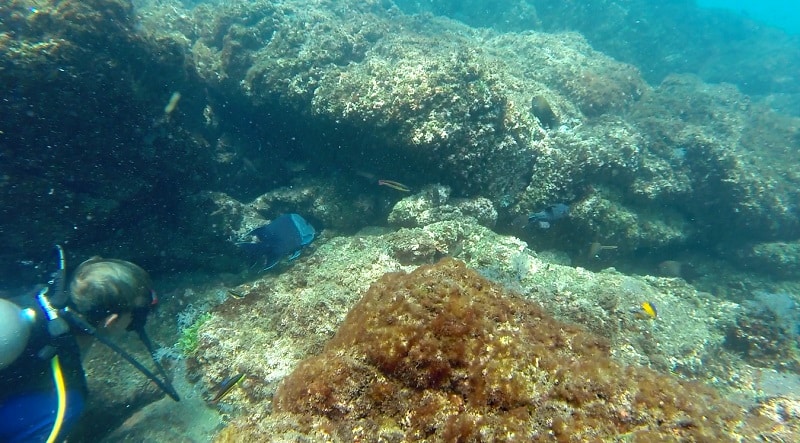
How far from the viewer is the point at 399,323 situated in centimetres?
209

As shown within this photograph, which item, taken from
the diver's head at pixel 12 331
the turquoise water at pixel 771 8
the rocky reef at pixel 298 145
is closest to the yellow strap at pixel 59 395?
the diver's head at pixel 12 331

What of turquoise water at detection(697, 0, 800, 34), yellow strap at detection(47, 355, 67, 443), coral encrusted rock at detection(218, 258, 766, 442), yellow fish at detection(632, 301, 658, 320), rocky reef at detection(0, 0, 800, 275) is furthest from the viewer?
turquoise water at detection(697, 0, 800, 34)

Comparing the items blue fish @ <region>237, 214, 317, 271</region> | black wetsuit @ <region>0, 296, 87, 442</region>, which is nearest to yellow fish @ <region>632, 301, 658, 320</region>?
blue fish @ <region>237, 214, 317, 271</region>

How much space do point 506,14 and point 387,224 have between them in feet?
50.9

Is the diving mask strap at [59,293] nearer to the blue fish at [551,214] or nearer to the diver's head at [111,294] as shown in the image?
the diver's head at [111,294]

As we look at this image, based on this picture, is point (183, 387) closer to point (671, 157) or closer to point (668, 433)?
point (668, 433)

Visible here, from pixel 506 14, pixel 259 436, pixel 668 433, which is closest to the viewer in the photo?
pixel 668 433

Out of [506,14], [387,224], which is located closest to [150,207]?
[387,224]

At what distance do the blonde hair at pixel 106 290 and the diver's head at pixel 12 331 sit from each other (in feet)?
1.24

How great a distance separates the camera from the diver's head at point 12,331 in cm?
298

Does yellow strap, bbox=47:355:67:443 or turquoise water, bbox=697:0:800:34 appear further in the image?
turquoise water, bbox=697:0:800:34

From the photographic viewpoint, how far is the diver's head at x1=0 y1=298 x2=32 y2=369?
2.98 meters

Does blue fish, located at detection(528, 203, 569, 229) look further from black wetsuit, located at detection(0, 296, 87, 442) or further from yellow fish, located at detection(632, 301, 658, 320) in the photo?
black wetsuit, located at detection(0, 296, 87, 442)

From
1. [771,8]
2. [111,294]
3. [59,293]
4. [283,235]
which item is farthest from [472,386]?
[771,8]
